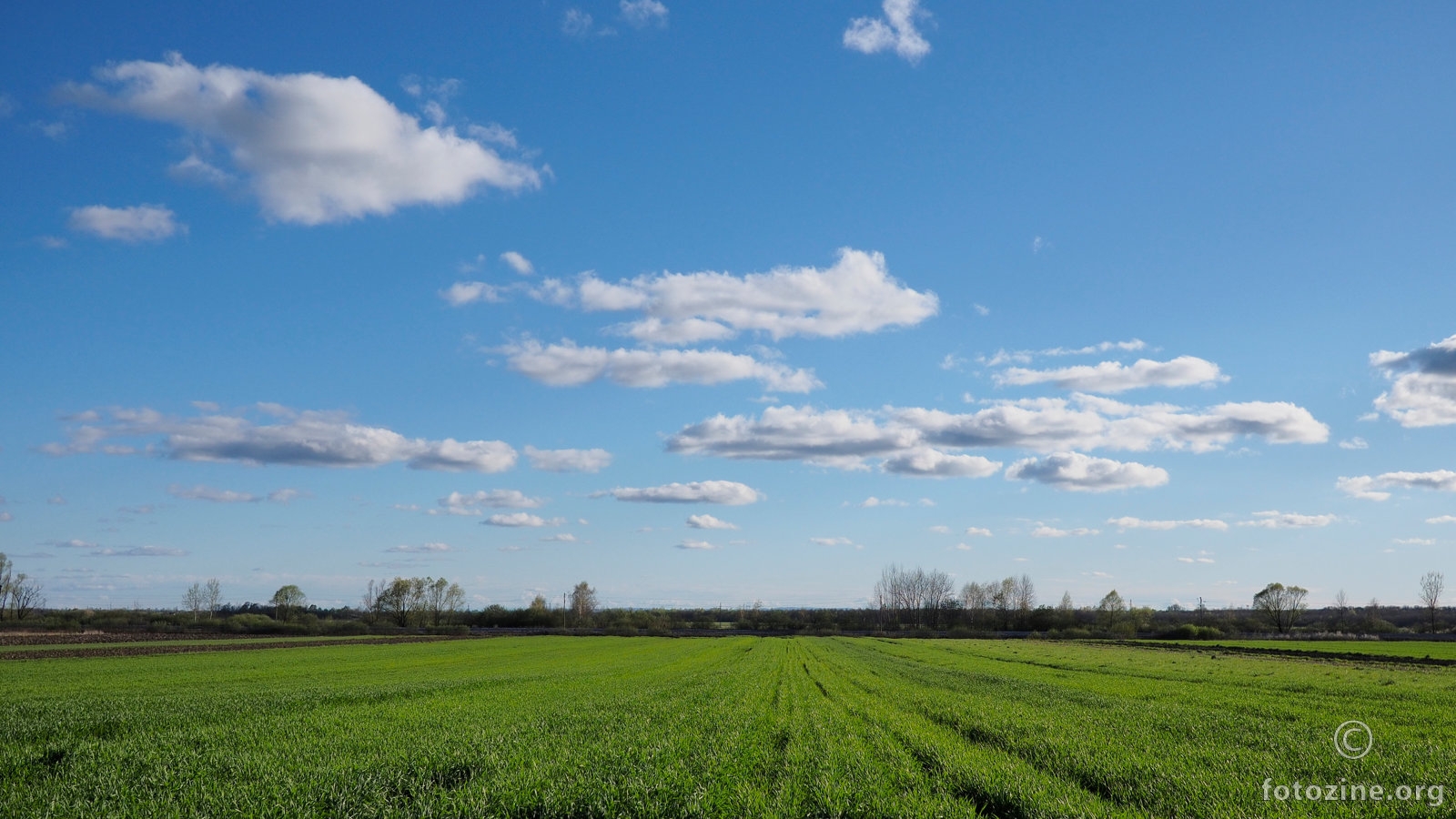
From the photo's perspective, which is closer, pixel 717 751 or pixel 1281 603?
pixel 717 751

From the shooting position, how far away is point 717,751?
15.3 metres

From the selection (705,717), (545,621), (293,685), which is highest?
(705,717)

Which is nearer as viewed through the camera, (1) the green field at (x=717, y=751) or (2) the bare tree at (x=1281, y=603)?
(1) the green field at (x=717, y=751)

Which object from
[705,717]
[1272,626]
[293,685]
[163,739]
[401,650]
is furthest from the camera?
[1272,626]

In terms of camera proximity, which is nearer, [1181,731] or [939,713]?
[1181,731]

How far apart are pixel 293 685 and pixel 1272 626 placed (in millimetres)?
178641

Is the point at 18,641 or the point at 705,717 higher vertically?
the point at 705,717

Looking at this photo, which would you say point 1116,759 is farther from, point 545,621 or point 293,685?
point 545,621

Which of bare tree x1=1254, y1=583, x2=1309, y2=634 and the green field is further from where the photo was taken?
bare tree x1=1254, y1=583, x2=1309, y2=634

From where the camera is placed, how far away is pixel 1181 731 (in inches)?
722

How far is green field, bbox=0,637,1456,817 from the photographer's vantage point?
11.2m

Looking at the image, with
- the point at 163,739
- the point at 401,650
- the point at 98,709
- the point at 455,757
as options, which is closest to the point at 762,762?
the point at 455,757

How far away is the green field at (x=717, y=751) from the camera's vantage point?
11250mm

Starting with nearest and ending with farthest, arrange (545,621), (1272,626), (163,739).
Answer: (163,739) < (1272,626) < (545,621)
